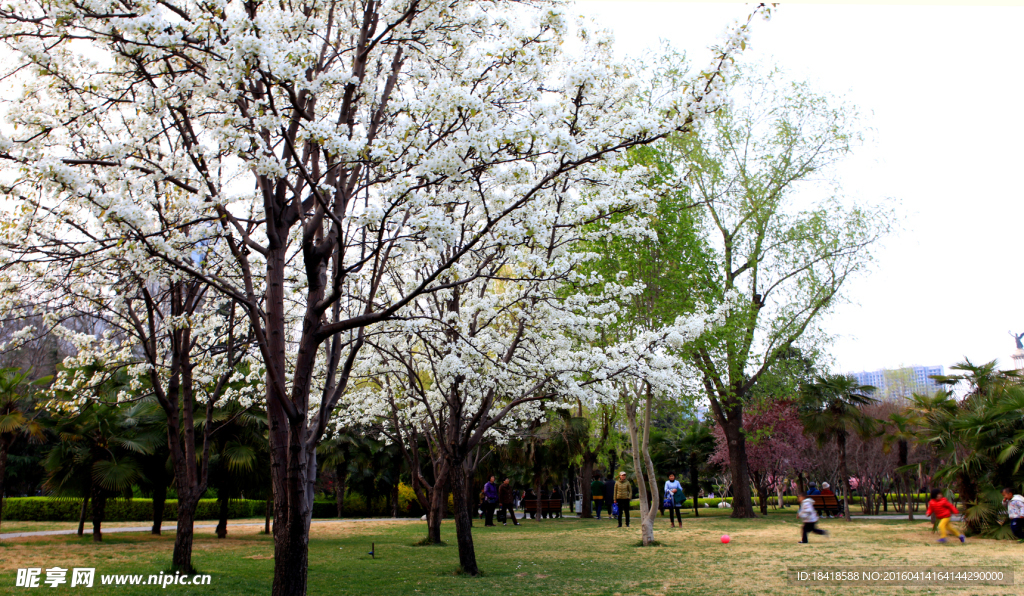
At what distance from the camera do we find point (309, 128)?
529 cm

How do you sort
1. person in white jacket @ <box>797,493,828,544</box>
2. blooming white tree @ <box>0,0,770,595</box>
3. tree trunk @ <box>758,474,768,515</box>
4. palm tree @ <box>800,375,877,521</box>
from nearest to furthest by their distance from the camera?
blooming white tree @ <box>0,0,770,595</box> < person in white jacket @ <box>797,493,828,544</box> < palm tree @ <box>800,375,877,521</box> < tree trunk @ <box>758,474,768,515</box>

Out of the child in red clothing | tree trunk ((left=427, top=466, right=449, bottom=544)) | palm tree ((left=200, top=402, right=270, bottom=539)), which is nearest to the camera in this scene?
the child in red clothing

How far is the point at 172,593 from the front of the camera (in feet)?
27.4

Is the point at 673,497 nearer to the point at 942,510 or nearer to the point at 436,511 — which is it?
the point at 942,510

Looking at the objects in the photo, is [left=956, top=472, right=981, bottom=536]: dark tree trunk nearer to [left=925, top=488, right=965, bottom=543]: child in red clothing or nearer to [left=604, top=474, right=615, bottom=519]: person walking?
[left=925, top=488, right=965, bottom=543]: child in red clothing

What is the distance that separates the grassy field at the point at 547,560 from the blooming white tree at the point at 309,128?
110 inches

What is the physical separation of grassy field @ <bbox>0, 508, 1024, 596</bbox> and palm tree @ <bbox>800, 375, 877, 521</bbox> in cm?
594

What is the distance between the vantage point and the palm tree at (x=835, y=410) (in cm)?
2348

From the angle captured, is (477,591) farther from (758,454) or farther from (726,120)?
(758,454)

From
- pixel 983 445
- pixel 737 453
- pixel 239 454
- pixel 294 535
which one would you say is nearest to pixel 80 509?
pixel 239 454

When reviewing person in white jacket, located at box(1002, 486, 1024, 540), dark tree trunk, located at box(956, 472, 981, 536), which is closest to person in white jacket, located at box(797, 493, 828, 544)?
person in white jacket, located at box(1002, 486, 1024, 540)

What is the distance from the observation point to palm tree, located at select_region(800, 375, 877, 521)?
23484 mm

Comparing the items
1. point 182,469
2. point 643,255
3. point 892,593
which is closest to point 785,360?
point 643,255

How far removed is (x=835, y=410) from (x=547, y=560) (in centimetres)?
1612
